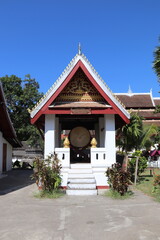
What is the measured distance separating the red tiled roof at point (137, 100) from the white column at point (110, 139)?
1078 inches

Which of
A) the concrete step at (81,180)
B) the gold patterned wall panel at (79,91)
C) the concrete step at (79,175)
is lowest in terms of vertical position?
the concrete step at (81,180)

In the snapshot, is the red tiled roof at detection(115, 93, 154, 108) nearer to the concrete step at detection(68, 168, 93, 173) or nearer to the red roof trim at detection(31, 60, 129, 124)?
the red roof trim at detection(31, 60, 129, 124)

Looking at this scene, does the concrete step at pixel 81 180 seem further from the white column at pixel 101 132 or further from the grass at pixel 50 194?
the white column at pixel 101 132

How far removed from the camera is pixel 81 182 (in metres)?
9.11

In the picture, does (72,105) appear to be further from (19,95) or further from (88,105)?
(19,95)

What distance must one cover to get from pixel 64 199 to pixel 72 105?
4252mm

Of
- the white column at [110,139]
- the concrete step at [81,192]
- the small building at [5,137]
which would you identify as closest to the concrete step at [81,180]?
the concrete step at [81,192]

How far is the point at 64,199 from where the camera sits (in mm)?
7902

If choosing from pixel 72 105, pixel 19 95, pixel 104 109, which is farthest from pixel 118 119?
pixel 19 95

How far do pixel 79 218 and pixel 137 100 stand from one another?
34.9 metres

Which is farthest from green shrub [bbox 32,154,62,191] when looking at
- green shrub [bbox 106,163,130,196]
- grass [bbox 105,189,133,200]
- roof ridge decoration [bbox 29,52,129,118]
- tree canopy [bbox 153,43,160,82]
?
tree canopy [bbox 153,43,160,82]

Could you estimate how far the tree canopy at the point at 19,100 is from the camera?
35.0m

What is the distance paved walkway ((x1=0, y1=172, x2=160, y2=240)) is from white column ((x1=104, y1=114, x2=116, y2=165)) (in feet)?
7.74

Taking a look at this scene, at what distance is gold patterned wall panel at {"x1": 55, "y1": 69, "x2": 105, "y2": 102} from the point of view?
1064 centimetres
